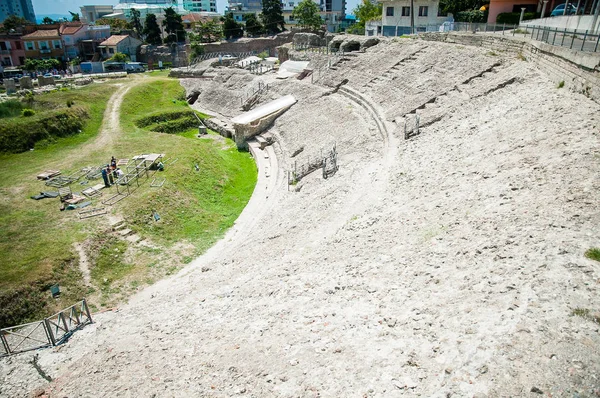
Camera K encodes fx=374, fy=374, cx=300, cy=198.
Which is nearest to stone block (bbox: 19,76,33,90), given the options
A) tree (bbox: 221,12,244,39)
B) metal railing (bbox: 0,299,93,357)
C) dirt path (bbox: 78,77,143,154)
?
dirt path (bbox: 78,77,143,154)

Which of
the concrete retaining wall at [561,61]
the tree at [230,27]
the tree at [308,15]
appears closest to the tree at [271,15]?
the tree at [230,27]

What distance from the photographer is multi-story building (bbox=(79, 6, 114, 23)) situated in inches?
6668

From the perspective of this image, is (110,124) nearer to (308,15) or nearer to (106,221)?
(106,221)

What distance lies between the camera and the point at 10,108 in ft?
127

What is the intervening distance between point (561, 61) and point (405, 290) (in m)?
18.4

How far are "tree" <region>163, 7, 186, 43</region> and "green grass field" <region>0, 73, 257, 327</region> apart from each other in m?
61.8

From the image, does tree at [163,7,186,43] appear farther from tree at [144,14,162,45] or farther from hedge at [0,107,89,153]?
hedge at [0,107,89,153]

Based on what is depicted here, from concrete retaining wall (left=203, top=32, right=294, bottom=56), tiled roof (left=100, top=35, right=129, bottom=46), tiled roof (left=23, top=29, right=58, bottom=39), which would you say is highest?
tiled roof (left=23, top=29, right=58, bottom=39)

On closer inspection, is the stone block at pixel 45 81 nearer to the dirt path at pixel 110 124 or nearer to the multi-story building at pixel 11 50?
A: the dirt path at pixel 110 124

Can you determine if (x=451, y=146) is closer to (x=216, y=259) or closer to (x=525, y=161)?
(x=525, y=161)

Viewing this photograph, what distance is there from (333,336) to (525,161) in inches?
436

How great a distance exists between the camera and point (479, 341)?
323 inches

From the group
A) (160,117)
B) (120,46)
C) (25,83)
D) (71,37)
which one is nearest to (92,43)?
(71,37)

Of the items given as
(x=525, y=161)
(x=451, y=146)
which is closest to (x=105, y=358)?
(x=525, y=161)
